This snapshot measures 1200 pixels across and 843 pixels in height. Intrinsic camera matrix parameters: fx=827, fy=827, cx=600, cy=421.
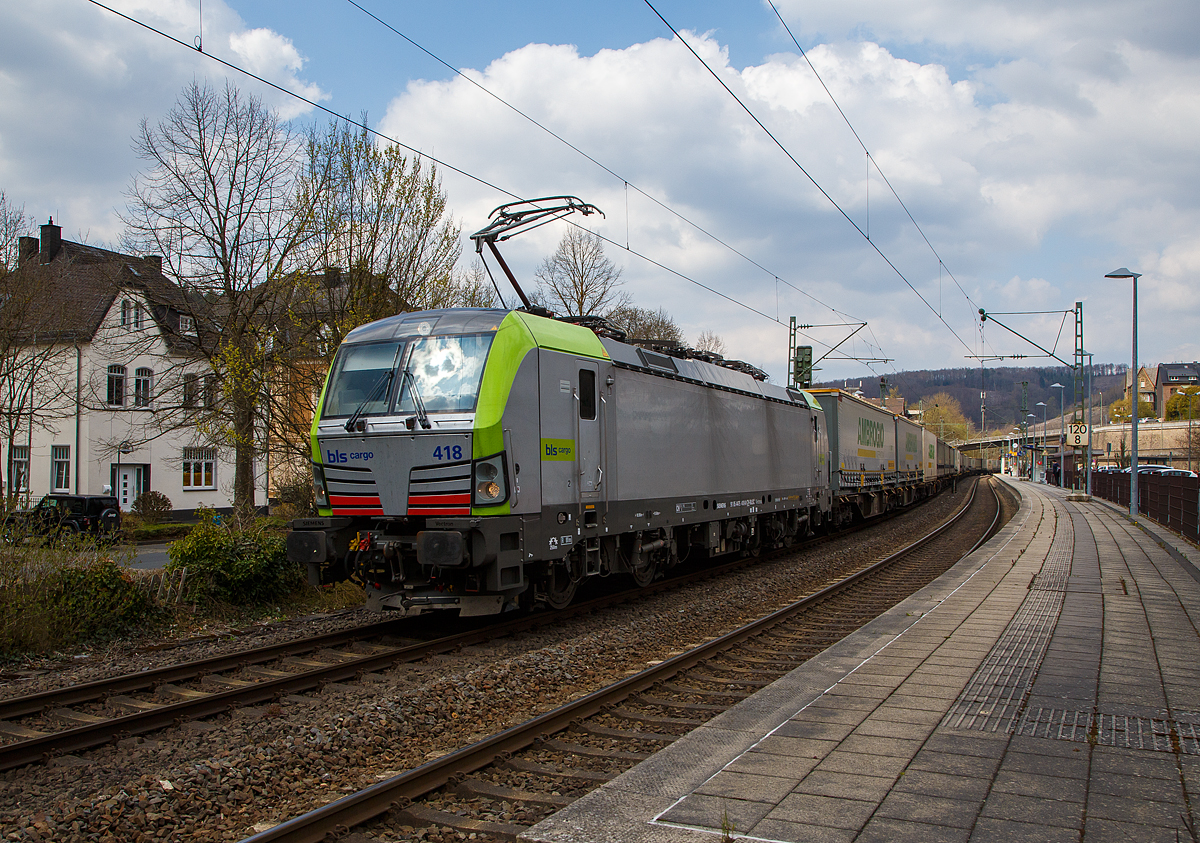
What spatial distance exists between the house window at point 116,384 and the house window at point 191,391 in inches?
436

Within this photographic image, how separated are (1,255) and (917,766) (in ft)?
76.8

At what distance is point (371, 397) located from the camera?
8953 millimetres

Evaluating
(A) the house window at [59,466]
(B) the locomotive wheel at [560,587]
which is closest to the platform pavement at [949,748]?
(B) the locomotive wheel at [560,587]

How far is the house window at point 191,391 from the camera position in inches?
856

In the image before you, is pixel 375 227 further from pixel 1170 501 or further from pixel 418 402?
pixel 1170 501

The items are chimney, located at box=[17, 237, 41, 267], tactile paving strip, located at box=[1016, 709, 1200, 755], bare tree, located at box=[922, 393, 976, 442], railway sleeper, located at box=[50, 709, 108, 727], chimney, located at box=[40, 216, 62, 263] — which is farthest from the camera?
bare tree, located at box=[922, 393, 976, 442]

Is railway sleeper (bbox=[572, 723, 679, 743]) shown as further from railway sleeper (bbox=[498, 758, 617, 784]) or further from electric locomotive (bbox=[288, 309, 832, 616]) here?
electric locomotive (bbox=[288, 309, 832, 616])

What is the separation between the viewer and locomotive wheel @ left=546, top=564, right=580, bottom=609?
32.2ft

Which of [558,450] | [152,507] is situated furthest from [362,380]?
[152,507]

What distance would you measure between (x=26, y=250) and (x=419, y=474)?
71.3 feet

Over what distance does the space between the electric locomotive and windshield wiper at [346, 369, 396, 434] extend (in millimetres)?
15

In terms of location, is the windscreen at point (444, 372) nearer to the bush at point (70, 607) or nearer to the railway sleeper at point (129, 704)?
the railway sleeper at point (129, 704)

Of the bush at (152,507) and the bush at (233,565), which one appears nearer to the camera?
the bush at (233,565)

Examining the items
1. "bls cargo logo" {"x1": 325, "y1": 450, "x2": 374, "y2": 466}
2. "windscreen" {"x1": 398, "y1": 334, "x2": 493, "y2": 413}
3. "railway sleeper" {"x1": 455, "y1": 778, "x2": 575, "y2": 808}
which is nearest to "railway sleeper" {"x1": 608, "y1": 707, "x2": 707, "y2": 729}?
"railway sleeper" {"x1": 455, "y1": 778, "x2": 575, "y2": 808}
